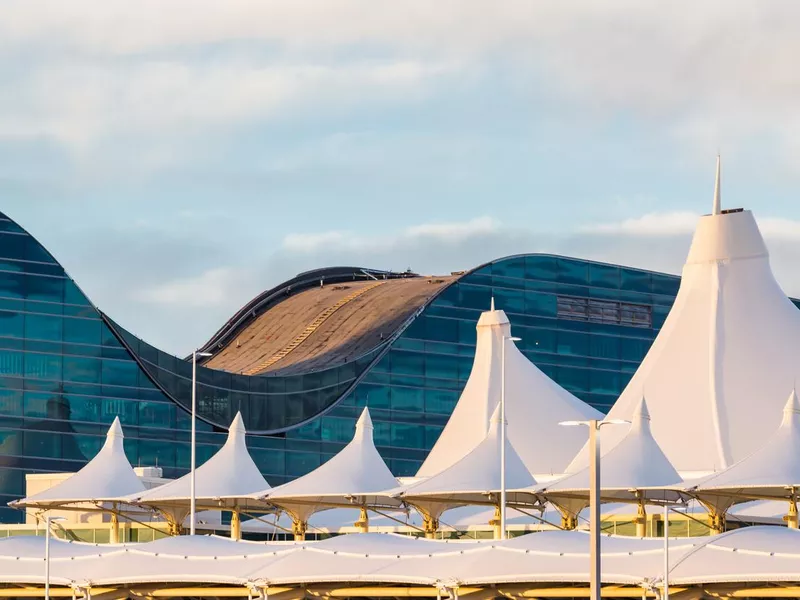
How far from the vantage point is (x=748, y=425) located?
69875 millimetres

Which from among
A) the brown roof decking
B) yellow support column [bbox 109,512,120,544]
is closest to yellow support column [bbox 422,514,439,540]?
yellow support column [bbox 109,512,120,544]

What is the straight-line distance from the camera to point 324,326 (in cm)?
10262

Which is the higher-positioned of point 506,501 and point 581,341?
point 581,341

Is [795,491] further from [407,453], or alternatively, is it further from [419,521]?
[407,453]

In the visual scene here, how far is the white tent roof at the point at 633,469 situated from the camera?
59.6m

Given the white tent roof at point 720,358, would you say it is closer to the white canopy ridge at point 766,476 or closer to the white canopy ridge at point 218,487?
the white canopy ridge at point 766,476

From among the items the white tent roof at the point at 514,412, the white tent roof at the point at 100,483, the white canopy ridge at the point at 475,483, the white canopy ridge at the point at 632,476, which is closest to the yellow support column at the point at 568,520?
the white canopy ridge at the point at 632,476

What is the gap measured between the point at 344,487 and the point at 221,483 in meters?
5.71

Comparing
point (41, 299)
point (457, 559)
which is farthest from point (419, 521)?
point (457, 559)

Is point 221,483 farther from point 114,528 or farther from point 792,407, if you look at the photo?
point 792,407

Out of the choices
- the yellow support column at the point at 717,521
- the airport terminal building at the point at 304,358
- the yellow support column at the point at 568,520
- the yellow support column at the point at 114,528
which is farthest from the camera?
the airport terminal building at the point at 304,358

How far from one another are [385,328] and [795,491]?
42.0 m

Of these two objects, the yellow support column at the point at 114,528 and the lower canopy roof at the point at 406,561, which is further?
the yellow support column at the point at 114,528

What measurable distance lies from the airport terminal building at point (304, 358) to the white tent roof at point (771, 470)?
35.8m
